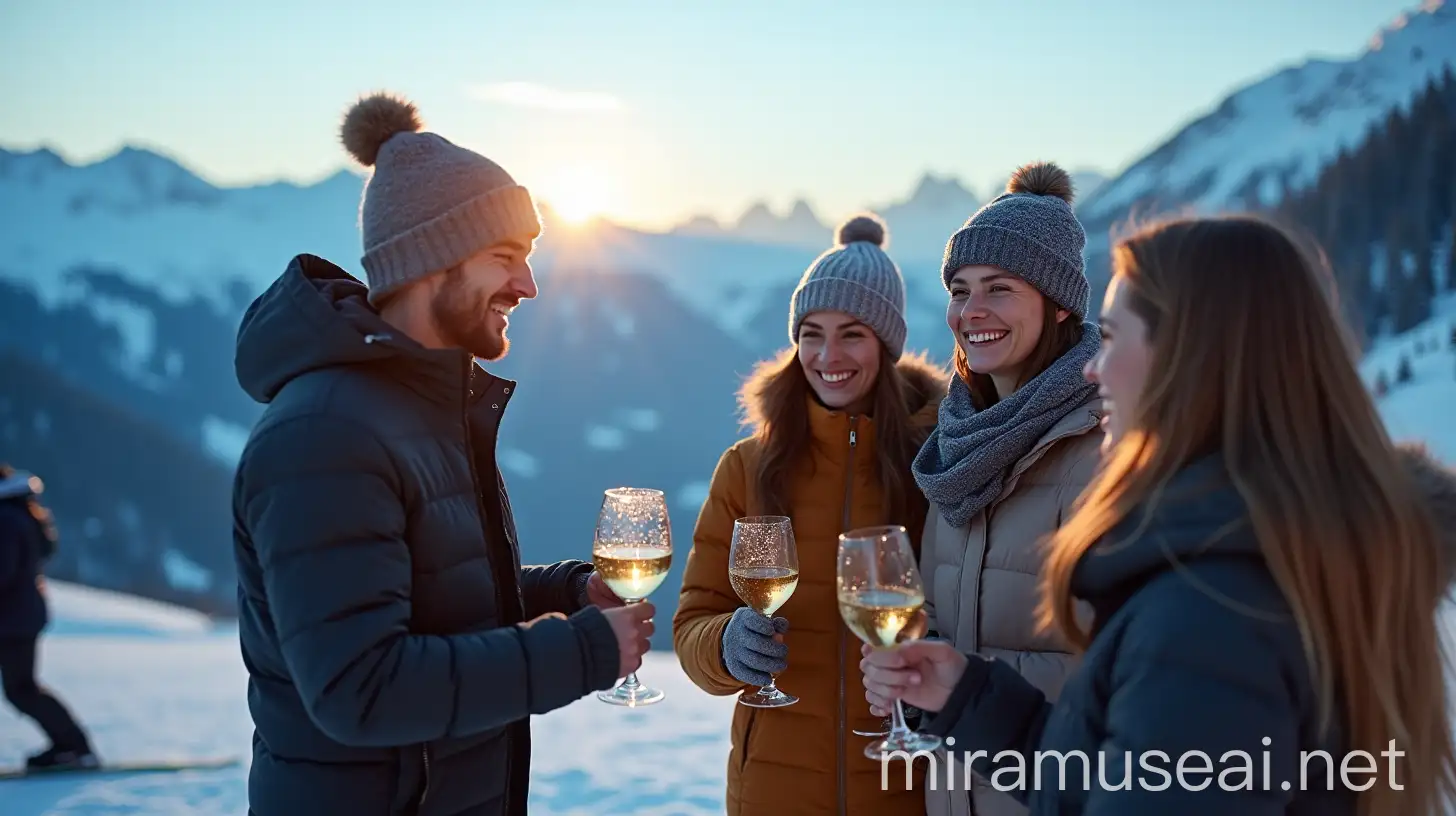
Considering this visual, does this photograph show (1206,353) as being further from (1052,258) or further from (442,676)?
(442,676)

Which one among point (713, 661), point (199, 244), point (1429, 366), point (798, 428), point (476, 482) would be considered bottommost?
point (713, 661)

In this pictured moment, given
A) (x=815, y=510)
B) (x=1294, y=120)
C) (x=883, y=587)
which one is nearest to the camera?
(x=883, y=587)

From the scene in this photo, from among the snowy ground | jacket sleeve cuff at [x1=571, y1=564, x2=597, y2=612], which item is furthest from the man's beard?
the snowy ground

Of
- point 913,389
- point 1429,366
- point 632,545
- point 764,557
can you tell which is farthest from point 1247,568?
point 1429,366

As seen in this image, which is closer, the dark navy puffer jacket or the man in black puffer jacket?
the dark navy puffer jacket

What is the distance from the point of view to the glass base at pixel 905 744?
6.33ft

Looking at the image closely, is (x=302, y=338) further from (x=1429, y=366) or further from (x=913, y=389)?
(x=1429, y=366)

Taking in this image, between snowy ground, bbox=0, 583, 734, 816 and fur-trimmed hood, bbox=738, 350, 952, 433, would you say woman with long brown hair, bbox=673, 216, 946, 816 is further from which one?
snowy ground, bbox=0, 583, 734, 816

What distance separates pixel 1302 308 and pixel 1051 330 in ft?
3.96

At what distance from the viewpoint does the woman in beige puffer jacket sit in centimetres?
249

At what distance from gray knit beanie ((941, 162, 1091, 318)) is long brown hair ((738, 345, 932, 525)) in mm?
483

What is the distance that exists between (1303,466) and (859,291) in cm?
175

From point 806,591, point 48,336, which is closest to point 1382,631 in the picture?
point 806,591

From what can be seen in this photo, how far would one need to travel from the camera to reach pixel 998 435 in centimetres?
256
